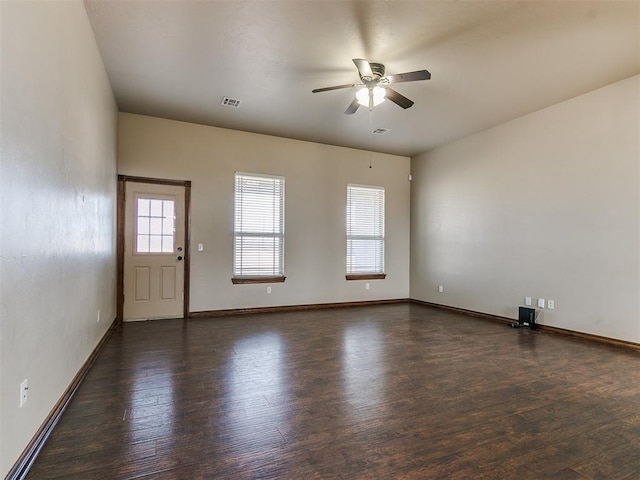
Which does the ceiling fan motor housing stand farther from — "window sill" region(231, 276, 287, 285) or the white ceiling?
"window sill" region(231, 276, 287, 285)

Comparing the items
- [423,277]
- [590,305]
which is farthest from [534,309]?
[423,277]

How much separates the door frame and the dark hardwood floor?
116 centimetres

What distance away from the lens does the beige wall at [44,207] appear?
1.56m

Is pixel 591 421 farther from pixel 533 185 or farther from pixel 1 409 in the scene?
pixel 533 185

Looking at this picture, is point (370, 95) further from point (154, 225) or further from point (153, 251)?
point (153, 251)

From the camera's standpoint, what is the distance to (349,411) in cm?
236

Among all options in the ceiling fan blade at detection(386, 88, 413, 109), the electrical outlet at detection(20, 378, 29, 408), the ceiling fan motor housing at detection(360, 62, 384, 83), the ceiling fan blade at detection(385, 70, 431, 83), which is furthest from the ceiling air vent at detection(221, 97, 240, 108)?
the electrical outlet at detection(20, 378, 29, 408)

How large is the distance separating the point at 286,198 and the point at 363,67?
10.8ft

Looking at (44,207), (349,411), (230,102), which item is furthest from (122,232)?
(349,411)

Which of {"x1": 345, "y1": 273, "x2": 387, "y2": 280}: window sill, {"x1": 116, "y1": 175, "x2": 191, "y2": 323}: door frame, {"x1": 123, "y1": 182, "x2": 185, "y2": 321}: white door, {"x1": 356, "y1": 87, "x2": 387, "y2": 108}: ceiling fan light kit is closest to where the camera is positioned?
{"x1": 356, "y1": 87, "x2": 387, "y2": 108}: ceiling fan light kit

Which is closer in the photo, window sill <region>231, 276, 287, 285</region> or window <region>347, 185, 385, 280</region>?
window sill <region>231, 276, 287, 285</region>

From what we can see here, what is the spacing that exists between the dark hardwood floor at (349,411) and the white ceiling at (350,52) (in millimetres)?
3161

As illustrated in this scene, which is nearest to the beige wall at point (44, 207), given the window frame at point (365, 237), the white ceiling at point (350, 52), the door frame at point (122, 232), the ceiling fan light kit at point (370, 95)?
the white ceiling at point (350, 52)

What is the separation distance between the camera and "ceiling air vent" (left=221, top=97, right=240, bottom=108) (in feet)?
15.0
